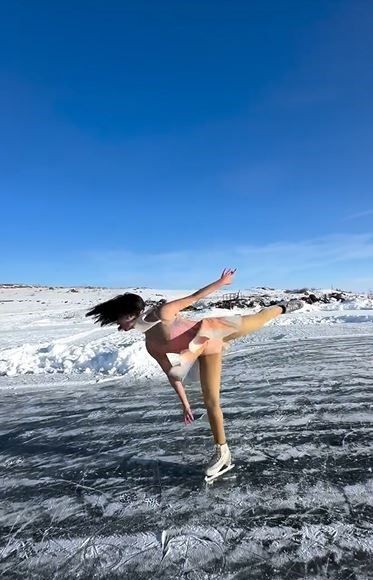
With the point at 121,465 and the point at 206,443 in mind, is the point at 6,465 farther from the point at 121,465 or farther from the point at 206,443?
the point at 206,443

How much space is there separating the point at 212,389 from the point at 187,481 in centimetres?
72

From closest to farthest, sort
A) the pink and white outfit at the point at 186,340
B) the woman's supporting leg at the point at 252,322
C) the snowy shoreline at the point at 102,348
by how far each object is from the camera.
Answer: the pink and white outfit at the point at 186,340
the woman's supporting leg at the point at 252,322
the snowy shoreline at the point at 102,348

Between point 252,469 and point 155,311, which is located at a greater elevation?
point 155,311

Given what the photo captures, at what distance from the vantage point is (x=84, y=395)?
652 centimetres

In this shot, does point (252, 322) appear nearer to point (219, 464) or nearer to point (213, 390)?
point (213, 390)

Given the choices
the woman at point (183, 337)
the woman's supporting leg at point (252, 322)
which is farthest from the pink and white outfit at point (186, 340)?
the woman's supporting leg at point (252, 322)

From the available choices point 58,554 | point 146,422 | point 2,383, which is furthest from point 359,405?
point 2,383

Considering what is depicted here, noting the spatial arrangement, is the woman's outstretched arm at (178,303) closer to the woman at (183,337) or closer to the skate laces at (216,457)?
the woman at (183,337)

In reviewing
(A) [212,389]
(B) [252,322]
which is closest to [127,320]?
(A) [212,389]

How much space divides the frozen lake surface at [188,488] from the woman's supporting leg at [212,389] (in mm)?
351

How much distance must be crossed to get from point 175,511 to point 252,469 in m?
0.82

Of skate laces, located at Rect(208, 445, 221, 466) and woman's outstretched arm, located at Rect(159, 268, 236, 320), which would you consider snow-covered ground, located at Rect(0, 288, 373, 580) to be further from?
woman's outstretched arm, located at Rect(159, 268, 236, 320)

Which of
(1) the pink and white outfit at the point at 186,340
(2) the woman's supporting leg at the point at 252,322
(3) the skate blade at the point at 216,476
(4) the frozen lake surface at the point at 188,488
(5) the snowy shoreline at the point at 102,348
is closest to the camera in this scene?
(4) the frozen lake surface at the point at 188,488

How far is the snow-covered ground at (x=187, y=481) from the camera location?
2.45 metres
